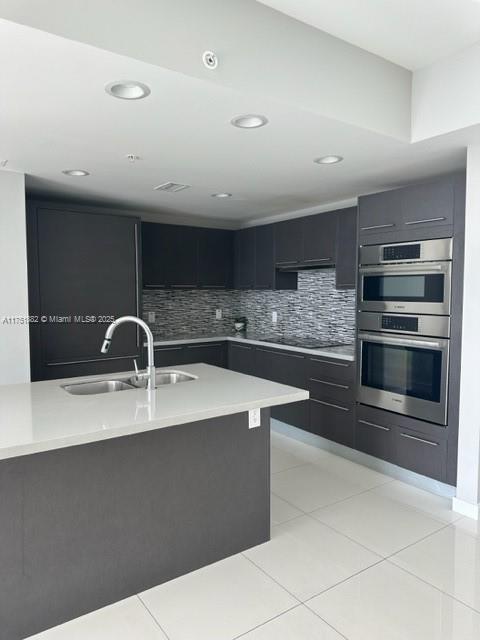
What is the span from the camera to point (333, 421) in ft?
12.7

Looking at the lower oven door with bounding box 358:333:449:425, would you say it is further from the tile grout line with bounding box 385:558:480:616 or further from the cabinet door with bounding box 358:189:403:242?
the tile grout line with bounding box 385:558:480:616

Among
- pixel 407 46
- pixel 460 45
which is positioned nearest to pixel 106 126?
pixel 407 46

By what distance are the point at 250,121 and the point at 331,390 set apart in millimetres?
2440

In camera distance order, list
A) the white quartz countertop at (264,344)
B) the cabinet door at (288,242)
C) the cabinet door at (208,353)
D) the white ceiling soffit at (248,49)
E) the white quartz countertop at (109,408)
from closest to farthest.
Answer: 1. the white ceiling soffit at (248,49)
2. the white quartz countertop at (109,408)
3. the white quartz countertop at (264,344)
4. the cabinet door at (288,242)
5. the cabinet door at (208,353)

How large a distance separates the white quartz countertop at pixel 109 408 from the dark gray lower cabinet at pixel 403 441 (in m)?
1.29

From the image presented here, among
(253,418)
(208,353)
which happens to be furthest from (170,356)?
(253,418)

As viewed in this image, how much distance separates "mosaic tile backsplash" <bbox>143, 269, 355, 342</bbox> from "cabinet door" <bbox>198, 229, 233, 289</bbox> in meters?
0.33

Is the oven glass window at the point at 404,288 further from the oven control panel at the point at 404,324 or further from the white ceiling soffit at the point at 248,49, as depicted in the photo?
the white ceiling soffit at the point at 248,49

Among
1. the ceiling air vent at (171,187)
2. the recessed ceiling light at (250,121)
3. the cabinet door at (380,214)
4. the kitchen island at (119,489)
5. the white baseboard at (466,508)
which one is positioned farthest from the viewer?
the ceiling air vent at (171,187)

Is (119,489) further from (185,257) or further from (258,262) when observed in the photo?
(258,262)

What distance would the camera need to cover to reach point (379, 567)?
228 centimetres

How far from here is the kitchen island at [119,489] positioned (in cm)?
181

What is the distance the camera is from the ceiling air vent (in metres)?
3.64

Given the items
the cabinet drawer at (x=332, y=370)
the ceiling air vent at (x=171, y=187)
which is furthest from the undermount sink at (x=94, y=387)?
the cabinet drawer at (x=332, y=370)
